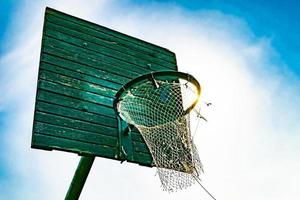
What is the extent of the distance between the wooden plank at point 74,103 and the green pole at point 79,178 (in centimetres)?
65

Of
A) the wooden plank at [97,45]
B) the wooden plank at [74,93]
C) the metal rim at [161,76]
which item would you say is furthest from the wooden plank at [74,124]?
the wooden plank at [97,45]

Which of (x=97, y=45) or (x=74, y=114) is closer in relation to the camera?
(x=74, y=114)

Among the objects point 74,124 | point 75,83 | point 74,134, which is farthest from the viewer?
point 75,83

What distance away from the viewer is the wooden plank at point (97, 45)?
15.8 ft

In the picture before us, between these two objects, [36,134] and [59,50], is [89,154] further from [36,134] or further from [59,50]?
[59,50]

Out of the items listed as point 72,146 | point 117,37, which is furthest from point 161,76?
point 117,37

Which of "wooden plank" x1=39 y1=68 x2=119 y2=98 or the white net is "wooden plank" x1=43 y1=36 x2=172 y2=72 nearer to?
"wooden plank" x1=39 y1=68 x2=119 y2=98

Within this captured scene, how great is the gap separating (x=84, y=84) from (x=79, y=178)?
48.6 inches

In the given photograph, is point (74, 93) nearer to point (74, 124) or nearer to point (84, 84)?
point (84, 84)

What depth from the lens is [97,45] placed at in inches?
201

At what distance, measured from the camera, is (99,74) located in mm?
4730

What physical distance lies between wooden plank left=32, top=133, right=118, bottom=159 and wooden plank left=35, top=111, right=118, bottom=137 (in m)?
0.20

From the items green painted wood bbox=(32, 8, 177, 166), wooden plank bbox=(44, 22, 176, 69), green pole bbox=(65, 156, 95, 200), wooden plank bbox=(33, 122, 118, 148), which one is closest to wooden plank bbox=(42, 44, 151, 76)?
green painted wood bbox=(32, 8, 177, 166)

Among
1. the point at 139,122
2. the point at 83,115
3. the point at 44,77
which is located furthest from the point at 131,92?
the point at 44,77
